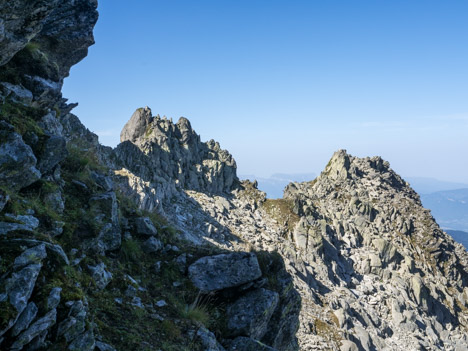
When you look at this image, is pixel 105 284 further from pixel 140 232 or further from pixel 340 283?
pixel 340 283

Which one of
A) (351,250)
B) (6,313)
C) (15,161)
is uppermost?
(15,161)

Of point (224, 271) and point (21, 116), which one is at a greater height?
point (21, 116)

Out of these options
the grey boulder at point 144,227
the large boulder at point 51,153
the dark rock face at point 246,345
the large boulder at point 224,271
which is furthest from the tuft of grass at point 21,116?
the dark rock face at point 246,345

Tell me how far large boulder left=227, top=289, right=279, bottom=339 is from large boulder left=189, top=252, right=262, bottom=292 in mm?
734

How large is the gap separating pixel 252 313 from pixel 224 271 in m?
2.10

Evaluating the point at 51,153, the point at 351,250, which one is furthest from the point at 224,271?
the point at 351,250

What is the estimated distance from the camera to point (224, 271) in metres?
13.6

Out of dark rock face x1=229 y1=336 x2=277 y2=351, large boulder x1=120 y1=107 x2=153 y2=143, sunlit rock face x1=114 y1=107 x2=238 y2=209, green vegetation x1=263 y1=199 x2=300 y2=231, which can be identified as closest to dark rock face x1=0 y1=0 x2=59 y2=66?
dark rock face x1=229 y1=336 x2=277 y2=351

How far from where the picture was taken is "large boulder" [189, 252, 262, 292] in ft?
43.4

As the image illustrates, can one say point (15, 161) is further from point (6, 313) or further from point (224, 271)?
point (224, 271)

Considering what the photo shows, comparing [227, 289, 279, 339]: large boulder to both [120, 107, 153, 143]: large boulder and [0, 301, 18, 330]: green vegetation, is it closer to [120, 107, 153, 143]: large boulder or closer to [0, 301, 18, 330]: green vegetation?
[0, 301, 18, 330]: green vegetation

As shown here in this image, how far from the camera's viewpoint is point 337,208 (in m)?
69.8

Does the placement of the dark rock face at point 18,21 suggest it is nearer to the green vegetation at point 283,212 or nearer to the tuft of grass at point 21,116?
the tuft of grass at point 21,116

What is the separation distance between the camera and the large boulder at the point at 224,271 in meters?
13.2
